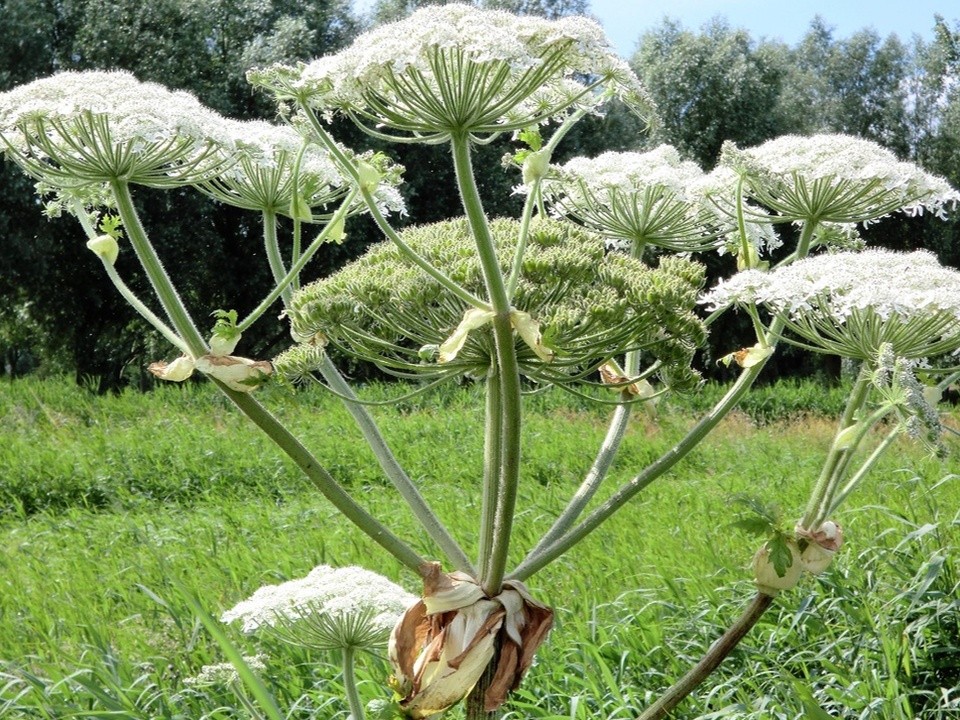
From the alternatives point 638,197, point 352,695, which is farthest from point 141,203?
point 352,695

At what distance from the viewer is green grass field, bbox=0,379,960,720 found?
3.49 metres

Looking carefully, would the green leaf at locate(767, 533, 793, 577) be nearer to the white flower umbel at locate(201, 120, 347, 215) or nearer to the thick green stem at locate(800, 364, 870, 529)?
the thick green stem at locate(800, 364, 870, 529)

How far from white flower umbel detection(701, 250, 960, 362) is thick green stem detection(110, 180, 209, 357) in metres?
0.85

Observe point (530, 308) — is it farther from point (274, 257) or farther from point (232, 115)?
point (232, 115)

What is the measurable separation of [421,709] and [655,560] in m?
3.37

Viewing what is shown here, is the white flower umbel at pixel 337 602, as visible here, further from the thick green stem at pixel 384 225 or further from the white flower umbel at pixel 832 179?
the white flower umbel at pixel 832 179

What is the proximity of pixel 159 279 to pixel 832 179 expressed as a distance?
1.27 m

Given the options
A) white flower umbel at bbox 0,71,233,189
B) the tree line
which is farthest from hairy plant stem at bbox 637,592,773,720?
the tree line

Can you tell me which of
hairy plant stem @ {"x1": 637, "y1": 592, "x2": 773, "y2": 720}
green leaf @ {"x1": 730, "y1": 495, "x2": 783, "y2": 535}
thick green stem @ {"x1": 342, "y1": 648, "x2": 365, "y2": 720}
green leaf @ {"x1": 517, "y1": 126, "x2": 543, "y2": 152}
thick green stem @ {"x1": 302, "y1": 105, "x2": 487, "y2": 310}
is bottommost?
thick green stem @ {"x1": 342, "y1": 648, "x2": 365, "y2": 720}

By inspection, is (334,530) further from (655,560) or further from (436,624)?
(436,624)

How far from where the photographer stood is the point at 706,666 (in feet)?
6.72

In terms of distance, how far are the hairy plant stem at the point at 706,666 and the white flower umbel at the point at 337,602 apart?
52cm

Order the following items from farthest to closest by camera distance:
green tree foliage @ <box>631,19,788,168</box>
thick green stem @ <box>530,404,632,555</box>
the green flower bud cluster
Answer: green tree foliage @ <box>631,19,788,168</box>
thick green stem @ <box>530,404,632,555</box>
the green flower bud cluster

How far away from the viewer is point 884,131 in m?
26.0
